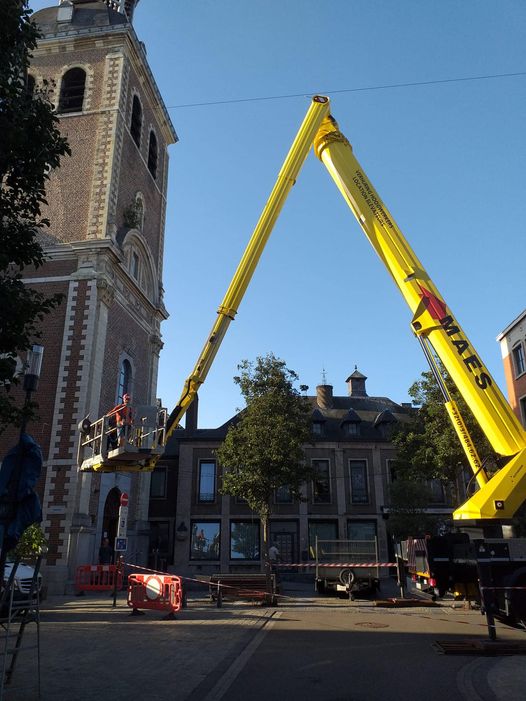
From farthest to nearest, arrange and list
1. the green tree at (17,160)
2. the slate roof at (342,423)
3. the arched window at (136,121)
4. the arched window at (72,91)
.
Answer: the slate roof at (342,423), the arched window at (136,121), the arched window at (72,91), the green tree at (17,160)

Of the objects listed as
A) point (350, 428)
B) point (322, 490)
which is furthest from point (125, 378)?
point (350, 428)

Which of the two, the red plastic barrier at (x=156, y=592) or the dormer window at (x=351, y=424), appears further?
the dormer window at (x=351, y=424)

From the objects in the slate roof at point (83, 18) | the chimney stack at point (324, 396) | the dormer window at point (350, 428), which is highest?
the slate roof at point (83, 18)

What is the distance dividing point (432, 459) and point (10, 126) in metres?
18.3

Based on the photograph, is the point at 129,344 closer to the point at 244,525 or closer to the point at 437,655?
the point at 244,525

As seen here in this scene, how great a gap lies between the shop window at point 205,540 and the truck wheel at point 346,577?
642 inches

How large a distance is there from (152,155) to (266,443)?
20180 millimetres

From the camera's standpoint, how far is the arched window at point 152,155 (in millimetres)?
32656

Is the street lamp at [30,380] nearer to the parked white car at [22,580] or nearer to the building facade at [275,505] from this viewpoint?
the parked white car at [22,580]

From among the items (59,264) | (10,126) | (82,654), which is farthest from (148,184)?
(82,654)

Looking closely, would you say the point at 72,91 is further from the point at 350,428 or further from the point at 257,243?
the point at 350,428

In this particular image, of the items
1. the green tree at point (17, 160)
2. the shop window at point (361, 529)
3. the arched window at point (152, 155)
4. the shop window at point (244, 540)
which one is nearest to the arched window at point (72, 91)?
the arched window at point (152, 155)

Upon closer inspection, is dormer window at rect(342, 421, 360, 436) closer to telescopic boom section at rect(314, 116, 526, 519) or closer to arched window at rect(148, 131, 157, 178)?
arched window at rect(148, 131, 157, 178)

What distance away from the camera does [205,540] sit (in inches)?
1372
